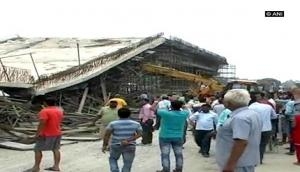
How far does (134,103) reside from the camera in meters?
33.7

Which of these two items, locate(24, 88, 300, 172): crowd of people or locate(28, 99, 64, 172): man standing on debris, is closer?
locate(24, 88, 300, 172): crowd of people

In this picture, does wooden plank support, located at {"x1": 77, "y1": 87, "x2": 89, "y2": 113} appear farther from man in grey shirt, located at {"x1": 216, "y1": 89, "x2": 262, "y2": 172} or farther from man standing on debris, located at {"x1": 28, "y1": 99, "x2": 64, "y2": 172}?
man in grey shirt, located at {"x1": 216, "y1": 89, "x2": 262, "y2": 172}

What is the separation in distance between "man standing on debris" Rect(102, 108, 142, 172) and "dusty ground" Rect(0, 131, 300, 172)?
3.22 meters

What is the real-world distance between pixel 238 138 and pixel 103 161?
8.53m

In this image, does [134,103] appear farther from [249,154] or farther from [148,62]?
[249,154]

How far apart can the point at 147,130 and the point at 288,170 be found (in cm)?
579

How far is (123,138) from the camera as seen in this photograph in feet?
30.7

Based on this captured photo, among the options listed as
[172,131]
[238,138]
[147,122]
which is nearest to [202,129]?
[147,122]

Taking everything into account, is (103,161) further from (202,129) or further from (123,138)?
(123,138)

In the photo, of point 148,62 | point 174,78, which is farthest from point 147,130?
point 174,78

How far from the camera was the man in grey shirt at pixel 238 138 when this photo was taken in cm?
583

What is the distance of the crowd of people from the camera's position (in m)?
6.01

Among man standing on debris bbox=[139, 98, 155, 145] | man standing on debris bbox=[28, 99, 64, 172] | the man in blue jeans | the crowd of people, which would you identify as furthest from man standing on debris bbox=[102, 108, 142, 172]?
man standing on debris bbox=[139, 98, 155, 145]

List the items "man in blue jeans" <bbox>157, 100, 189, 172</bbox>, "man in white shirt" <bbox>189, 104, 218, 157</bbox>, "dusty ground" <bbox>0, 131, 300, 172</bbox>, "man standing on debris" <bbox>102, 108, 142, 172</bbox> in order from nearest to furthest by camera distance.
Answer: "man standing on debris" <bbox>102, 108, 142, 172</bbox> < "man in blue jeans" <bbox>157, 100, 189, 172</bbox> < "dusty ground" <bbox>0, 131, 300, 172</bbox> < "man in white shirt" <bbox>189, 104, 218, 157</bbox>
